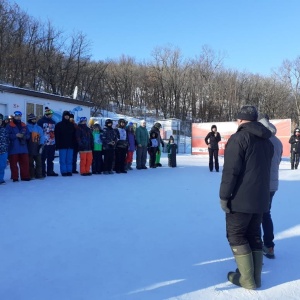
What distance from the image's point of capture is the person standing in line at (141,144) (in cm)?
1266

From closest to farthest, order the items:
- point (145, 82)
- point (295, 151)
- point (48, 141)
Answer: point (48, 141)
point (295, 151)
point (145, 82)

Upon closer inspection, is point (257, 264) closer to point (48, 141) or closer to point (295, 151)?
point (48, 141)

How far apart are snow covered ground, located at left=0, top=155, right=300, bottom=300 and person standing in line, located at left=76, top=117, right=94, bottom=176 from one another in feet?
9.20

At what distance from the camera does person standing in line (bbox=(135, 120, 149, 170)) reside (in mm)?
12664

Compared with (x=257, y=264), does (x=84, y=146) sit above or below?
above

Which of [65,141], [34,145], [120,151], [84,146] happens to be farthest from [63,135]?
[120,151]

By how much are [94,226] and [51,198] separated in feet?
7.31

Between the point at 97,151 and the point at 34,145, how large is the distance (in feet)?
7.15

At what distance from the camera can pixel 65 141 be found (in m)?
9.89

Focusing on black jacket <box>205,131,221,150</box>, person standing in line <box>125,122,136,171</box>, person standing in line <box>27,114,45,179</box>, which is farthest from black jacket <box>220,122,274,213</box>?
black jacket <box>205,131,221,150</box>

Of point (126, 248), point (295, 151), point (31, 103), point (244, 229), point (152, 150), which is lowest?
point (126, 248)

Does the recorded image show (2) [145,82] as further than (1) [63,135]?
Yes

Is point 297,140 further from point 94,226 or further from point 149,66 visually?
point 149,66

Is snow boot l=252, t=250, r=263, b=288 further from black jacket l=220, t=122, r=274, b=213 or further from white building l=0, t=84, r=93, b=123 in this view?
white building l=0, t=84, r=93, b=123
